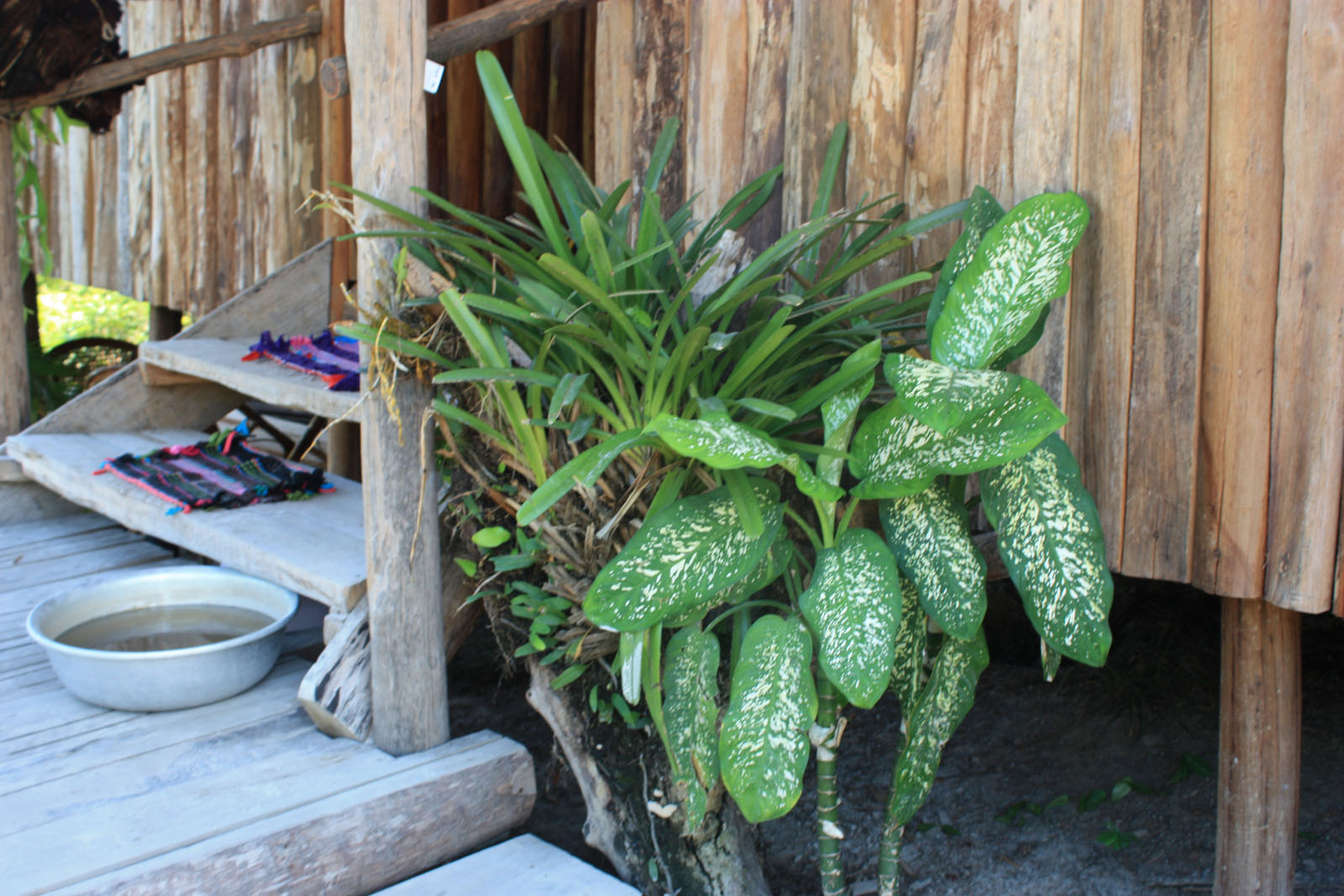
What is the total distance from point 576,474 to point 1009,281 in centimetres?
57

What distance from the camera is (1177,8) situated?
1.39 metres

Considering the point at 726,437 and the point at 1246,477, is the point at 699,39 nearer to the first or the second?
the point at 726,437

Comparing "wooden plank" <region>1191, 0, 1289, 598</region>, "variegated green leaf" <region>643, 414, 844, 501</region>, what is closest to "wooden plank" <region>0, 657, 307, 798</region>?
"variegated green leaf" <region>643, 414, 844, 501</region>

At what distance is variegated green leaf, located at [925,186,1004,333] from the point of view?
1.46 meters

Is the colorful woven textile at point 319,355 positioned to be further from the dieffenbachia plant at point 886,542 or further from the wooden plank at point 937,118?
the wooden plank at point 937,118

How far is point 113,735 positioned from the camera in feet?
6.12

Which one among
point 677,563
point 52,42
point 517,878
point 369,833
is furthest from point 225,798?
point 52,42

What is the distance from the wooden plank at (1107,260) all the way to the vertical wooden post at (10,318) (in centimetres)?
263

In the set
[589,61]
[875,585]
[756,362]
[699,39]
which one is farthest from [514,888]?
[589,61]

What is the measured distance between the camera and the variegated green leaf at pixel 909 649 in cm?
150

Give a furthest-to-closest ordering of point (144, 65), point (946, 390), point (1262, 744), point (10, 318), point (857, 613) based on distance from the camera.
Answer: point (10, 318) → point (144, 65) → point (1262, 744) → point (857, 613) → point (946, 390)

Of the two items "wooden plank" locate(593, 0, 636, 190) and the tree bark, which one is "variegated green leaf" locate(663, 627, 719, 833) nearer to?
the tree bark

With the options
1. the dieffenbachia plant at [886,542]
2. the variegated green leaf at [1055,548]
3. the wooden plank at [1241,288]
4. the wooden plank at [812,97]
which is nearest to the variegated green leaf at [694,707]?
the dieffenbachia plant at [886,542]

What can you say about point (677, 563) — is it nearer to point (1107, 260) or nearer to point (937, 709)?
point (937, 709)
